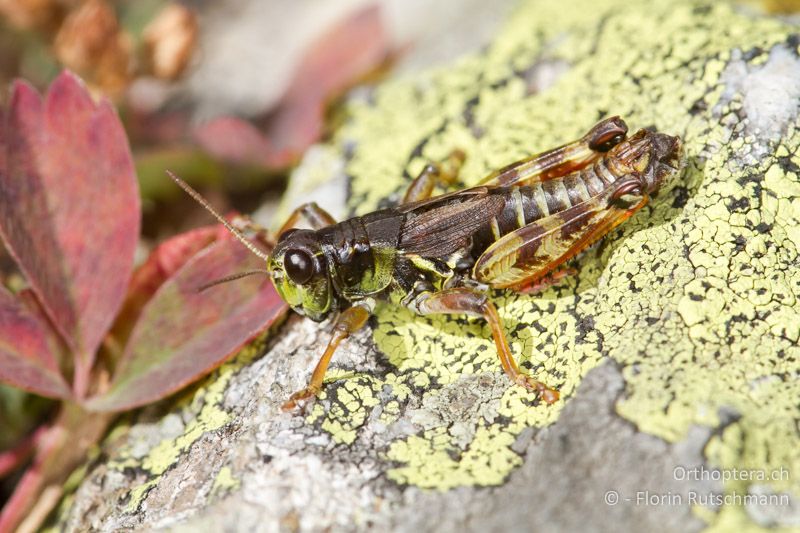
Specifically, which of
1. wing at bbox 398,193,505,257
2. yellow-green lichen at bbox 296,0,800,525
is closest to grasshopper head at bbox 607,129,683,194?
yellow-green lichen at bbox 296,0,800,525

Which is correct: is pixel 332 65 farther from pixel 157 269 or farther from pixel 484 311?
pixel 484 311

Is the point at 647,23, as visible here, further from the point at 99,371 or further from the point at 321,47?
the point at 99,371

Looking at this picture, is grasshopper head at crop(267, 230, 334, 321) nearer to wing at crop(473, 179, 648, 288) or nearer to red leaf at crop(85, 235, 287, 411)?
red leaf at crop(85, 235, 287, 411)

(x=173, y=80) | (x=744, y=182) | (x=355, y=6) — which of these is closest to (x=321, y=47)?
(x=173, y=80)

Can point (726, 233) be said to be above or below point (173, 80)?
below

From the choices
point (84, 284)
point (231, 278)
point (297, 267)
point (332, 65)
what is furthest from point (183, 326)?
point (332, 65)

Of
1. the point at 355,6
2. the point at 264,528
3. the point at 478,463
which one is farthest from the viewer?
the point at 355,6
